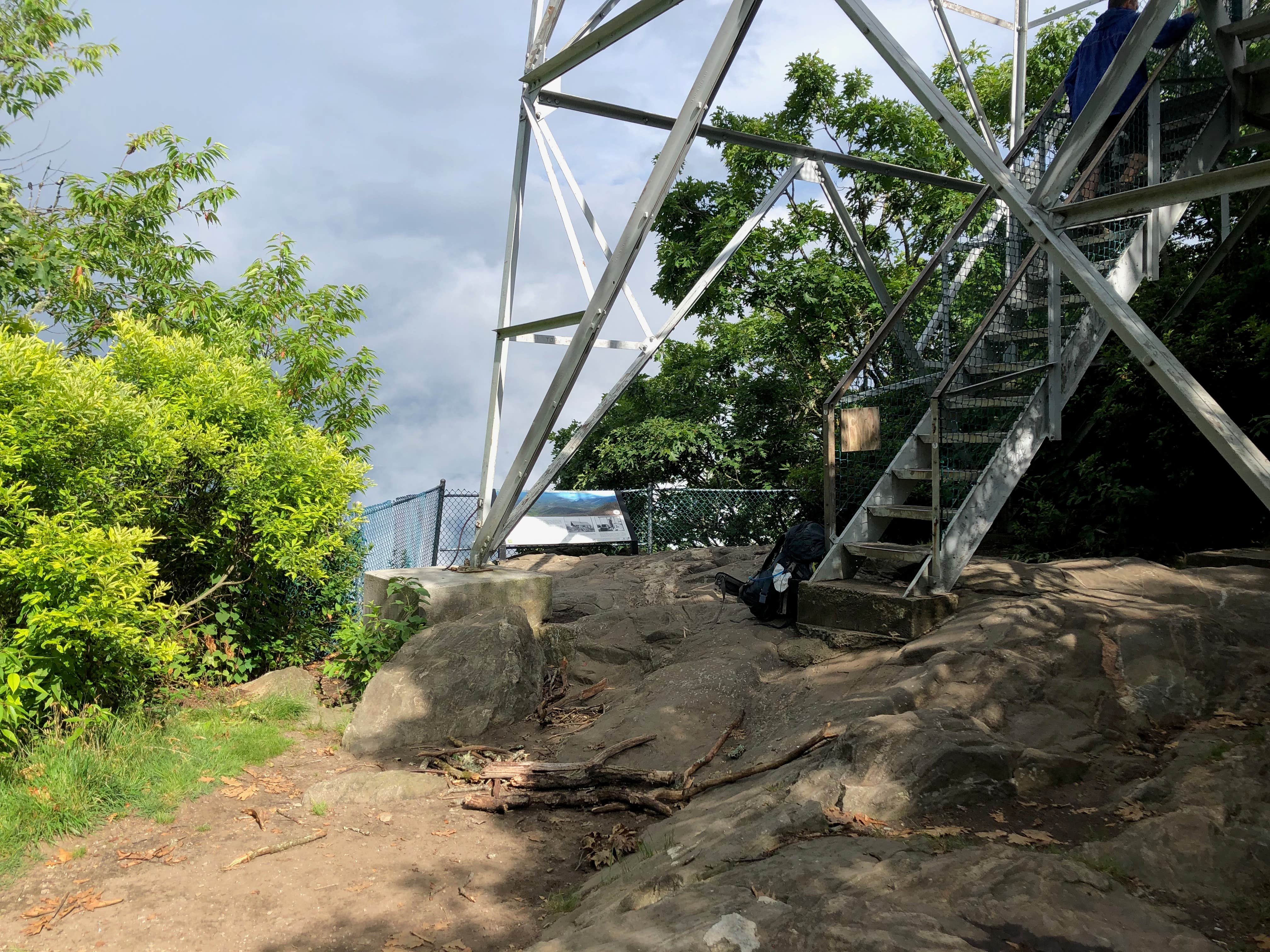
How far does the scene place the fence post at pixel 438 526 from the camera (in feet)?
41.0

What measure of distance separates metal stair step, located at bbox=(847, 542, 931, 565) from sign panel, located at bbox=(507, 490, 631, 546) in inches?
296

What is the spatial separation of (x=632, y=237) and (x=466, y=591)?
3258 mm

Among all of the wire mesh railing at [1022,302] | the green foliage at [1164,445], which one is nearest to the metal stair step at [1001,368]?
the wire mesh railing at [1022,302]

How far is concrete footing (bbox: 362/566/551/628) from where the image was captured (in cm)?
752

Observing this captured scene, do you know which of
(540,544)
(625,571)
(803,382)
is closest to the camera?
(625,571)

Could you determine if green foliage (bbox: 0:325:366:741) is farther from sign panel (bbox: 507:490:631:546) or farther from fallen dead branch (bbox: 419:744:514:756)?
sign panel (bbox: 507:490:631:546)

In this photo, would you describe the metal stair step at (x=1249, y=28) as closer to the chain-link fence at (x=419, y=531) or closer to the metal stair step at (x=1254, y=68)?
the metal stair step at (x=1254, y=68)

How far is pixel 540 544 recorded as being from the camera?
14.0 m

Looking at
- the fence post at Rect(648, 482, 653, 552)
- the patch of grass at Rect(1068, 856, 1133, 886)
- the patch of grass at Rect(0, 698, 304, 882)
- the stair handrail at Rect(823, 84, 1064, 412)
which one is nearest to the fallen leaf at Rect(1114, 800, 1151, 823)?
the patch of grass at Rect(1068, 856, 1133, 886)

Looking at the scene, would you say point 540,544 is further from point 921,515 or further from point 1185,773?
point 1185,773

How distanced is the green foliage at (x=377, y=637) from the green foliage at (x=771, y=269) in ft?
33.4

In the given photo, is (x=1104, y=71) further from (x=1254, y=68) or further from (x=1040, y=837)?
(x=1040, y=837)

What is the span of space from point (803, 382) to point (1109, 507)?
9.18m

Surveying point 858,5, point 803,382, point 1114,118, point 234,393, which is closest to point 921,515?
point 858,5
